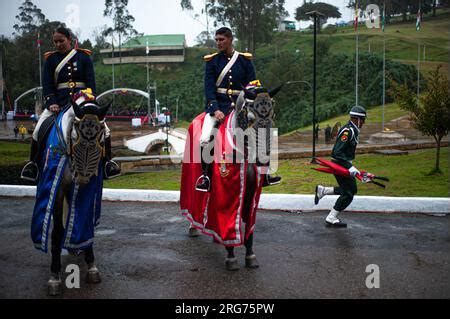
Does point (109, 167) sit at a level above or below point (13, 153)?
above

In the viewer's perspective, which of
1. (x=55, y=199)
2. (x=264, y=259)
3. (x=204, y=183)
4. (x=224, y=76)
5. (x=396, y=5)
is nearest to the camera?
(x=55, y=199)

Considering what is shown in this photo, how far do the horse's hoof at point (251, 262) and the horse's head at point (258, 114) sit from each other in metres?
1.36

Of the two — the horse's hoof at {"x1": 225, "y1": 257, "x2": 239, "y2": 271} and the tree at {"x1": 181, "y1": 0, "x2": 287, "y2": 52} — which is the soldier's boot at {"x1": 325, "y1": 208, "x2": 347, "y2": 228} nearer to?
Result: the horse's hoof at {"x1": 225, "y1": 257, "x2": 239, "y2": 271}

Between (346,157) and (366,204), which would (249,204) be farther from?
(366,204)

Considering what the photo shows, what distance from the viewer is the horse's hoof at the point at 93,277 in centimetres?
539

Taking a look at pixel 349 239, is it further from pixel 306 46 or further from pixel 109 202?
pixel 306 46

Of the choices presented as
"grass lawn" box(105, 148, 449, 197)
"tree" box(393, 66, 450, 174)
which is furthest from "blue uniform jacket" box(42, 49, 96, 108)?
"tree" box(393, 66, 450, 174)

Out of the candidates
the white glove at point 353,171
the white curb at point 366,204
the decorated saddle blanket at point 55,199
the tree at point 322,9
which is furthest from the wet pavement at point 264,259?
the tree at point 322,9

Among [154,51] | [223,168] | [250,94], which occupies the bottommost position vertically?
[223,168]

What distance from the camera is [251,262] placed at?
19.6 feet

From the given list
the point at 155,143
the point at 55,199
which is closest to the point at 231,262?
the point at 55,199

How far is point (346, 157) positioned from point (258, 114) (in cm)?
294

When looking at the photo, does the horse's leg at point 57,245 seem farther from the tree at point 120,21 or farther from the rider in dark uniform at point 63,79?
the tree at point 120,21

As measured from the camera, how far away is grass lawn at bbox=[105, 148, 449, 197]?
11266 mm
